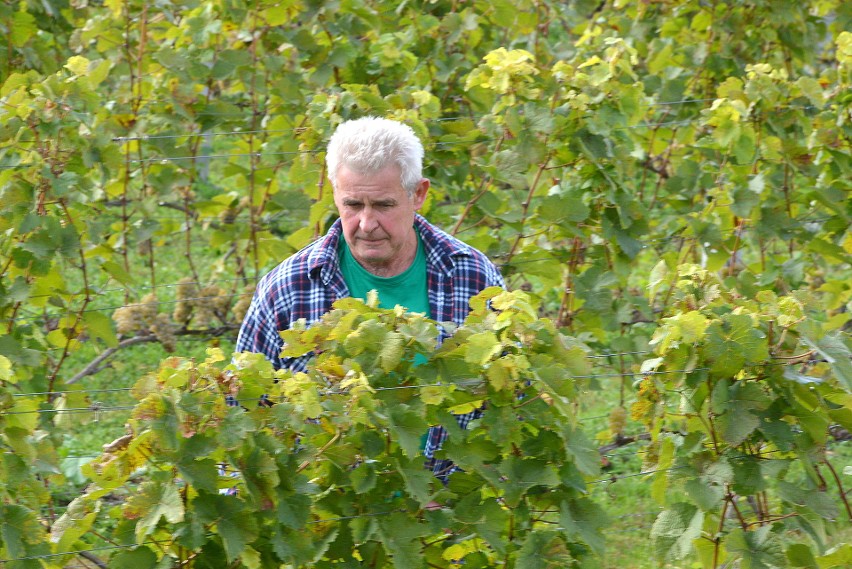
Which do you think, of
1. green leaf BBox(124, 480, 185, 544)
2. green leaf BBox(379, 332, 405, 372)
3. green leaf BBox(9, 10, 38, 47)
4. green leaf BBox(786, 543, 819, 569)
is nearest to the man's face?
green leaf BBox(379, 332, 405, 372)

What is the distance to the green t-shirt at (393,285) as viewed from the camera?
2.85 meters

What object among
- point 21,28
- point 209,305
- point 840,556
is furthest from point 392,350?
point 21,28

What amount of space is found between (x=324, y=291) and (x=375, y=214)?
213 mm

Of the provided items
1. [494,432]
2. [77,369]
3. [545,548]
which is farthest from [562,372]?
[77,369]

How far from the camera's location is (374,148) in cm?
275

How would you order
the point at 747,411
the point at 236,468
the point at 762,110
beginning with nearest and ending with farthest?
the point at 236,468
the point at 747,411
the point at 762,110

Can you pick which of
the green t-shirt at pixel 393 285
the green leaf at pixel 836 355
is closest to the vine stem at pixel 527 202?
the green t-shirt at pixel 393 285

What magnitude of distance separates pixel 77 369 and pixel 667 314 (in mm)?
3354

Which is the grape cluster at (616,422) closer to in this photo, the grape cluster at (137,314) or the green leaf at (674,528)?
the green leaf at (674,528)

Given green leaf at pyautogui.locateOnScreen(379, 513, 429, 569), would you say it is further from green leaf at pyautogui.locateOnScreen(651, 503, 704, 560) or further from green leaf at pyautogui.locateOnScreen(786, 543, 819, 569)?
green leaf at pyautogui.locateOnScreen(786, 543, 819, 569)

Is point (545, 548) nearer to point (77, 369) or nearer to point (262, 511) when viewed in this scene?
point (262, 511)

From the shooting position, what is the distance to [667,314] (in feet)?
9.30

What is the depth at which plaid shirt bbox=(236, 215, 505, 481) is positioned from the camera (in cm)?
280

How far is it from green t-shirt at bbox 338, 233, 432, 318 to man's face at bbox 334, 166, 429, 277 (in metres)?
0.04
